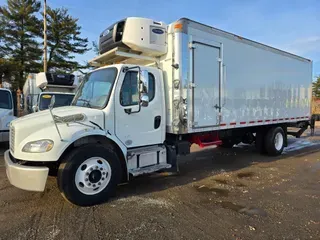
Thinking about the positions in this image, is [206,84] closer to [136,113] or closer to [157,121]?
[157,121]

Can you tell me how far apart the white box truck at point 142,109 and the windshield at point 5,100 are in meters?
4.57

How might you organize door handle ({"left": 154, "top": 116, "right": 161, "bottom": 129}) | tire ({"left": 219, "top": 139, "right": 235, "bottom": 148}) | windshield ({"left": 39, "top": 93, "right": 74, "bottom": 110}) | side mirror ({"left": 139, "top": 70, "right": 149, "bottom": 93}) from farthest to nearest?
windshield ({"left": 39, "top": 93, "right": 74, "bottom": 110}), tire ({"left": 219, "top": 139, "right": 235, "bottom": 148}), door handle ({"left": 154, "top": 116, "right": 161, "bottom": 129}), side mirror ({"left": 139, "top": 70, "right": 149, "bottom": 93})

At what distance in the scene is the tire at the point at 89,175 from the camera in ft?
13.6

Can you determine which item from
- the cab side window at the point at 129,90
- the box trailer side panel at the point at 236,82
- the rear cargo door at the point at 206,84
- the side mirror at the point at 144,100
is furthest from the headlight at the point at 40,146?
the rear cargo door at the point at 206,84

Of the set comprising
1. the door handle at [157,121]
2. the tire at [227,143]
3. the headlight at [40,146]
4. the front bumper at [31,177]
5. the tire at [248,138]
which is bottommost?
the tire at [227,143]

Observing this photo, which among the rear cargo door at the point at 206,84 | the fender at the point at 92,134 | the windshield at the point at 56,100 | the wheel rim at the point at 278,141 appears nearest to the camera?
the fender at the point at 92,134

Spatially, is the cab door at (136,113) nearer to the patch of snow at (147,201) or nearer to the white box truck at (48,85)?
the patch of snow at (147,201)

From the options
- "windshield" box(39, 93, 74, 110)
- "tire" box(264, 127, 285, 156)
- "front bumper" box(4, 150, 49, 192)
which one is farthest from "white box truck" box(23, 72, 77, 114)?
"tire" box(264, 127, 285, 156)

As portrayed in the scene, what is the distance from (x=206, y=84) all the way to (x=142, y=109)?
1777 mm

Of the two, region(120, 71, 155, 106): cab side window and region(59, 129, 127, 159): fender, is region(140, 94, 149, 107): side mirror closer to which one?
region(120, 71, 155, 106): cab side window

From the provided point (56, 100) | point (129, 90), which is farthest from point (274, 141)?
point (56, 100)

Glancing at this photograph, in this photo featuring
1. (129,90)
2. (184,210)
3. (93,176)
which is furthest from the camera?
(129,90)

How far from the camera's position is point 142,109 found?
17.0ft

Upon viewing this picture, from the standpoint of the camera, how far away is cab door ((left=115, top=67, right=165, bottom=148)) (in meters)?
4.90
